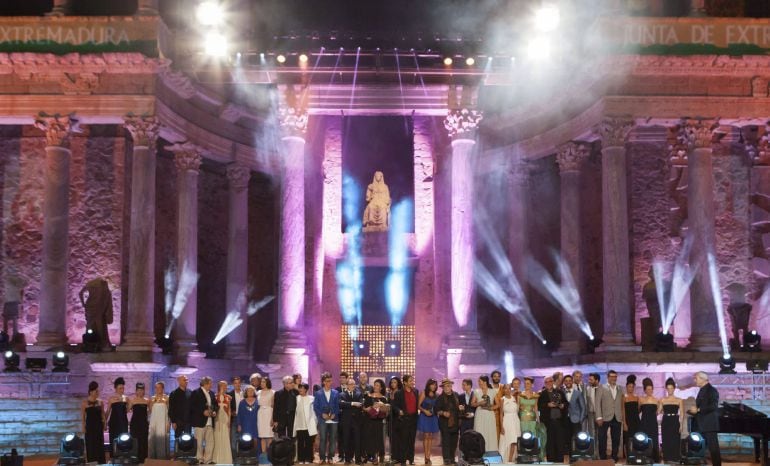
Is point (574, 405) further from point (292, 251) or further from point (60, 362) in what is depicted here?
point (60, 362)

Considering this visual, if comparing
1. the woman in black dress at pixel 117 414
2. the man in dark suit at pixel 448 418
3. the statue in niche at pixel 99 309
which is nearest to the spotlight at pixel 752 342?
the man in dark suit at pixel 448 418

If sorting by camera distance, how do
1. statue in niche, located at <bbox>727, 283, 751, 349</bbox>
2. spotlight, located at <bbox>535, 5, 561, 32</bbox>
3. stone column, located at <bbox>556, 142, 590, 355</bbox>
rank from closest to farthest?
statue in niche, located at <bbox>727, 283, 751, 349</bbox>
stone column, located at <bbox>556, 142, 590, 355</bbox>
spotlight, located at <bbox>535, 5, 561, 32</bbox>

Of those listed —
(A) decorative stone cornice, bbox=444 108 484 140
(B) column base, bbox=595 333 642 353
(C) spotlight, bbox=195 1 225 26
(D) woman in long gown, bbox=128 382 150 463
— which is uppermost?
(C) spotlight, bbox=195 1 225 26

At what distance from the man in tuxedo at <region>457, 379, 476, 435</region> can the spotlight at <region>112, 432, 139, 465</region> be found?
6801 mm

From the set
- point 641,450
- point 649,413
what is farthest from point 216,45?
point 641,450

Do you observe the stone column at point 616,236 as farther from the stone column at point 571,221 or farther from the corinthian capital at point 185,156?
the corinthian capital at point 185,156

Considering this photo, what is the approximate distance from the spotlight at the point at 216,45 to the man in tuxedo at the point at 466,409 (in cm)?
1461

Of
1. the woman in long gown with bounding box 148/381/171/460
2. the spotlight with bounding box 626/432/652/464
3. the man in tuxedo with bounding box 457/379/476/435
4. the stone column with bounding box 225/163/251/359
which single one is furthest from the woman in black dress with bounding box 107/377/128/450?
the stone column with bounding box 225/163/251/359

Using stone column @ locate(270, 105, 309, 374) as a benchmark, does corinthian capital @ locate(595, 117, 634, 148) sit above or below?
above

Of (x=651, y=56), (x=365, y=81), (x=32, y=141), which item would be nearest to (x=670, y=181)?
(x=651, y=56)

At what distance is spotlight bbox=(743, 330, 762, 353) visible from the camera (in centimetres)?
2796

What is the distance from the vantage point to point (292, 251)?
30.2 meters

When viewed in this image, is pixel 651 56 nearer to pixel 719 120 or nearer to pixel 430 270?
pixel 719 120

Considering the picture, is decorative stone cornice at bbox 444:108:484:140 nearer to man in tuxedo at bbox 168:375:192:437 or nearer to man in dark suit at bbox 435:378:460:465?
man in dark suit at bbox 435:378:460:465
